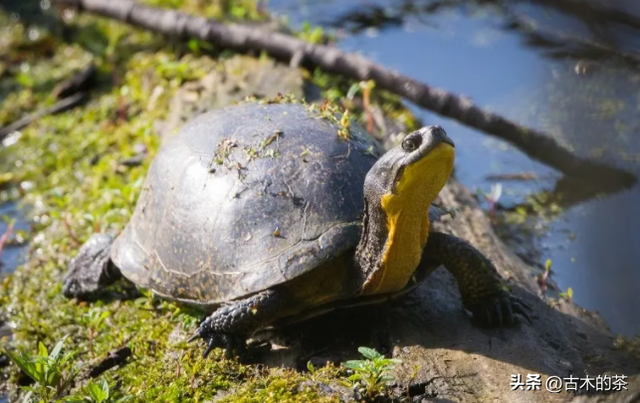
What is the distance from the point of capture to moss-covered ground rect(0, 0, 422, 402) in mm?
3654

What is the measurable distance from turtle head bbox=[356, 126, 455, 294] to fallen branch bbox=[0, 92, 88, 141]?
15.7 ft

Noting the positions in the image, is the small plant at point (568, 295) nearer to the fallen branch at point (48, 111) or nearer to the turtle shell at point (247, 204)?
the turtle shell at point (247, 204)

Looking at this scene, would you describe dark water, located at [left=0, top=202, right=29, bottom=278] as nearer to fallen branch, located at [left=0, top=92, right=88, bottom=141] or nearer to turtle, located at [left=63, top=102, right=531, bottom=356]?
fallen branch, located at [left=0, top=92, right=88, bottom=141]

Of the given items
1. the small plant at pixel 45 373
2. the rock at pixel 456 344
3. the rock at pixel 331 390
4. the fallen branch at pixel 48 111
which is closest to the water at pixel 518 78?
the rock at pixel 456 344

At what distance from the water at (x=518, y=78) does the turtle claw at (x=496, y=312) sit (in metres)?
0.40

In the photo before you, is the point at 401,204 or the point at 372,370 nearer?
the point at 372,370

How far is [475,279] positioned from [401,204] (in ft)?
2.25

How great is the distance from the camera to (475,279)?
3.73 meters

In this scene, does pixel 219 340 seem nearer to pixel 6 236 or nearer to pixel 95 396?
pixel 95 396

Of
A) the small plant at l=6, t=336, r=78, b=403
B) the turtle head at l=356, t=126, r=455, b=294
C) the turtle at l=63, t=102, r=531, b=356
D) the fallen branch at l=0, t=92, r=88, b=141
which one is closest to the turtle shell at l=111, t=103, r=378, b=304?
the turtle at l=63, t=102, r=531, b=356

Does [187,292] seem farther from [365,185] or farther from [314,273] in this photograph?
[365,185]

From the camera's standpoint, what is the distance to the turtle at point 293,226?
3.40 m

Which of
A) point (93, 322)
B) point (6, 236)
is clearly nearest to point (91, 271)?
point (93, 322)

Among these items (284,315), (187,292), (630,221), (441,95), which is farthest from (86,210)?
(630,221)
